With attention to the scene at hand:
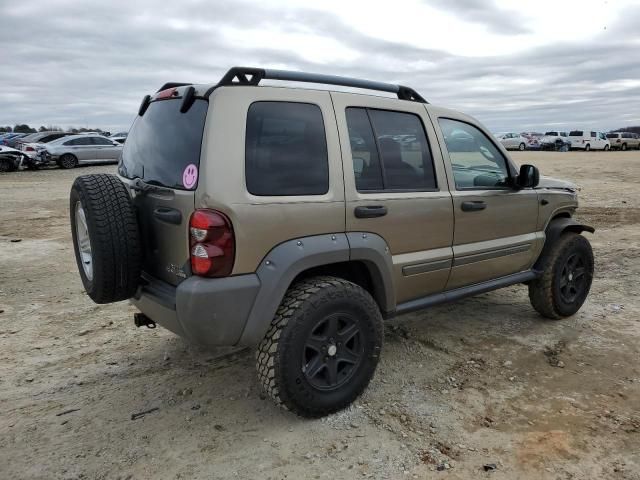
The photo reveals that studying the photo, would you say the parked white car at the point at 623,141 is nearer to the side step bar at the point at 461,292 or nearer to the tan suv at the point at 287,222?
the side step bar at the point at 461,292

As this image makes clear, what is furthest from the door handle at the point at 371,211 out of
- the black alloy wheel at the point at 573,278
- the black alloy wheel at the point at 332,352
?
the black alloy wheel at the point at 573,278

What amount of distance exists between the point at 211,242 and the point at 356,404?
1437 mm

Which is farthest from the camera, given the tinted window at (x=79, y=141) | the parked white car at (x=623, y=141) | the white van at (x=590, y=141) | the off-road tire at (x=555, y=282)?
the parked white car at (x=623, y=141)

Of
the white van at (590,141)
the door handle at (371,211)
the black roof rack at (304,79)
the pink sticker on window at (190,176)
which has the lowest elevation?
the door handle at (371,211)

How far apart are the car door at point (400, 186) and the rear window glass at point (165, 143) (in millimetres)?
867

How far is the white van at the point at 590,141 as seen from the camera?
4053 centimetres

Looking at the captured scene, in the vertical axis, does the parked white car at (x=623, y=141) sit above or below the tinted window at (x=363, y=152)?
above

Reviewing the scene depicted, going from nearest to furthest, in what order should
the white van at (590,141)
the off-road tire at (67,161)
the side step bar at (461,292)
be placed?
the side step bar at (461,292) < the off-road tire at (67,161) < the white van at (590,141)

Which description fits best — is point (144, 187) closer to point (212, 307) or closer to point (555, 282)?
point (212, 307)

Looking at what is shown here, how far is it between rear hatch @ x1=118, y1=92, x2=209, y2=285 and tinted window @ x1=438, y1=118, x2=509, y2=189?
1.85 metres

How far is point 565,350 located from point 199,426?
2.85 metres

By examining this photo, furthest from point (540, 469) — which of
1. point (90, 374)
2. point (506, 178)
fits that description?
point (90, 374)

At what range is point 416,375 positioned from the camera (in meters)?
3.67

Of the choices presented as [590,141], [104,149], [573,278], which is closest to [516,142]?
[590,141]
